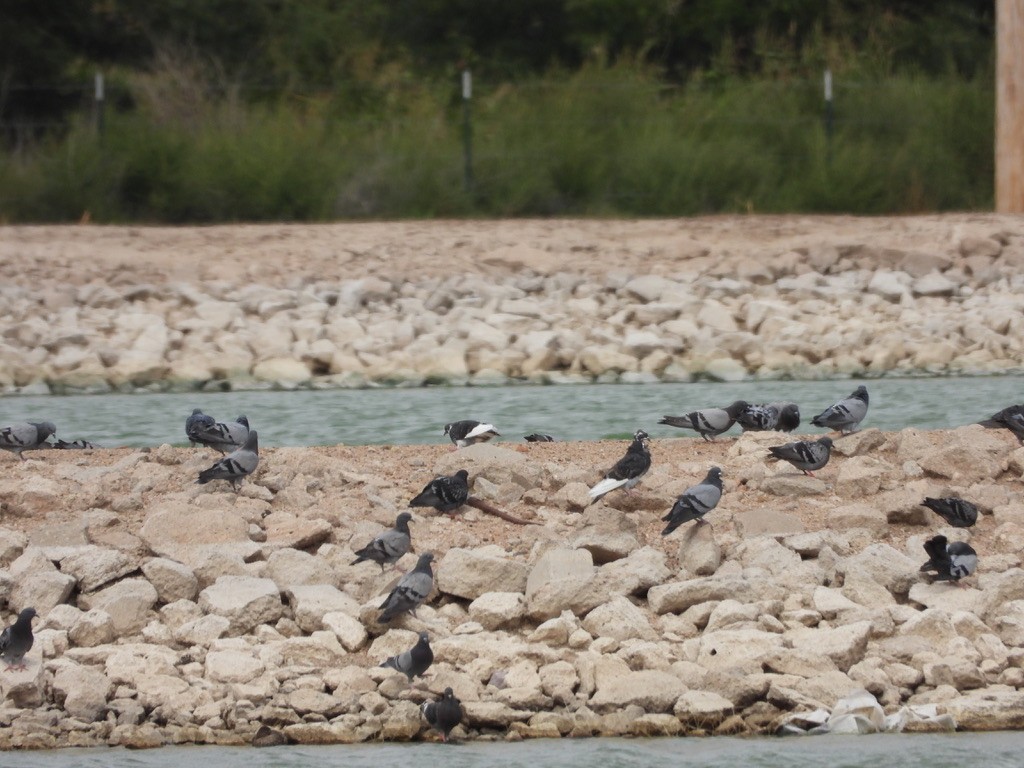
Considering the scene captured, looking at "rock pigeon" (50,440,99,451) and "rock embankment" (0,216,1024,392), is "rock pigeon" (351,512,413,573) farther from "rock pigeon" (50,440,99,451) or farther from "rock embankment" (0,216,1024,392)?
"rock embankment" (0,216,1024,392)

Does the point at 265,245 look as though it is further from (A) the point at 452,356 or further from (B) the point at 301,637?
A: (B) the point at 301,637

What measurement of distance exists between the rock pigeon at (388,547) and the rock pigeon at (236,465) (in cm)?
110

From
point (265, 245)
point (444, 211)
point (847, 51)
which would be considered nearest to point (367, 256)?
point (265, 245)

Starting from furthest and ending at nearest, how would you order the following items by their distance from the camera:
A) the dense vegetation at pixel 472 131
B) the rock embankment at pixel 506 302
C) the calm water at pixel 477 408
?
A: the dense vegetation at pixel 472 131 → the rock embankment at pixel 506 302 → the calm water at pixel 477 408

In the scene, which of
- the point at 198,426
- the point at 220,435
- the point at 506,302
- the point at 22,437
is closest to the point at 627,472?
the point at 220,435

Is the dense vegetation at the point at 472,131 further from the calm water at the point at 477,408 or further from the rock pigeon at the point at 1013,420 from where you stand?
the rock pigeon at the point at 1013,420

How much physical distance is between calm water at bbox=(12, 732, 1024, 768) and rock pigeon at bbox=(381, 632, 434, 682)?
0.41 m

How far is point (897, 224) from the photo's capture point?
2261 centimetres

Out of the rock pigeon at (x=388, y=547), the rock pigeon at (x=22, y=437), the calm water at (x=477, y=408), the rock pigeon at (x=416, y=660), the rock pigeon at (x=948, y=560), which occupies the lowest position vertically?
the calm water at (x=477, y=408)

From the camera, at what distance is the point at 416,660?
8133 mm

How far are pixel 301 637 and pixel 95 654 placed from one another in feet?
3.25

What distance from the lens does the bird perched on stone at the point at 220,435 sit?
1094cm

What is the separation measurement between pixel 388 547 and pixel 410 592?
50cm

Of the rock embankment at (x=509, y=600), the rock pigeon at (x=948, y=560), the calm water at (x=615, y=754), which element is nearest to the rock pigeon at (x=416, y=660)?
the rock embankment at (x=509, y=600)
